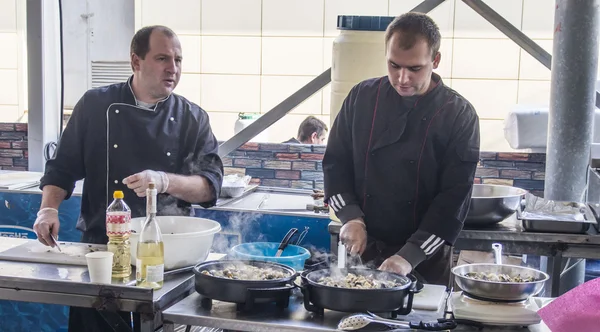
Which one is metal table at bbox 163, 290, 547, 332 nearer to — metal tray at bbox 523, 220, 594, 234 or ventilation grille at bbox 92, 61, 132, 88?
metal tray at bbox 523, 220, 594, 234

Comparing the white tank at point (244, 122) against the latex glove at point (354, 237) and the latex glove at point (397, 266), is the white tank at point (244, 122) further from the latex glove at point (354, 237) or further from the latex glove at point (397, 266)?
the latex glove at point (397, 266)

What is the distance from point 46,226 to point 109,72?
12.3 feet

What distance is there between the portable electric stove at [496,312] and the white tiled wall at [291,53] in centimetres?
444

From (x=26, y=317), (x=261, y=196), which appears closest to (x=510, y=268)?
(x=261, y=196)

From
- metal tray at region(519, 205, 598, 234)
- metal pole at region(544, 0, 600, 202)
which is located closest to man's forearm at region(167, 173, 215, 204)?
metal tray at region(519, 205, 598, 234)

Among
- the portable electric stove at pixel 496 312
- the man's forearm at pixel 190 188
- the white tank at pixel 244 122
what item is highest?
the white tank at pixel 244 122

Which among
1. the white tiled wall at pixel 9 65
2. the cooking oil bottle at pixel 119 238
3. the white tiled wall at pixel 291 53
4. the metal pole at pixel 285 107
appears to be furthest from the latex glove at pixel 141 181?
the white tiled wall at pixel 9 65

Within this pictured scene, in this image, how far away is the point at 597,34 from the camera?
12.5ft

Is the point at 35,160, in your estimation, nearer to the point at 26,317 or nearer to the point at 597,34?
the point at 26,317

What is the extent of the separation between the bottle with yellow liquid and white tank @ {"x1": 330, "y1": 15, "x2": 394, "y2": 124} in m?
1.63

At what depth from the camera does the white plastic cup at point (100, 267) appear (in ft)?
7.55

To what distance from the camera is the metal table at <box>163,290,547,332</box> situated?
2.05 metres

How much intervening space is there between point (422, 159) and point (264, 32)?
13.9 feet

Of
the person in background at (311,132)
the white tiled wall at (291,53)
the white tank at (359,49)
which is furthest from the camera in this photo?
the white tiled wall at (291,53)
